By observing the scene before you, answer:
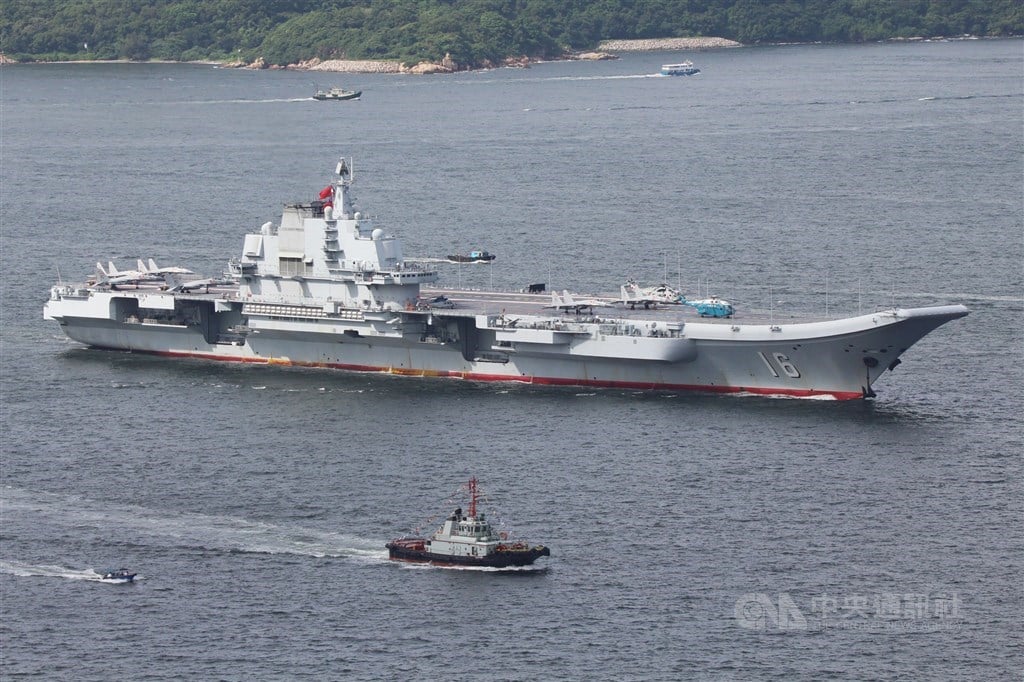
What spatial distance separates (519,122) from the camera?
155750 mm

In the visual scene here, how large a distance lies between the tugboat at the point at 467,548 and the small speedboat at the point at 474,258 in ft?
130

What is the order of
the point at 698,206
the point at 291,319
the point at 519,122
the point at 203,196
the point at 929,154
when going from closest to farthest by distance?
1. the point at 291,319
2. the point at 698,206
3. the point at 203,196
4. the point at 929,154
5. the point at 519,122

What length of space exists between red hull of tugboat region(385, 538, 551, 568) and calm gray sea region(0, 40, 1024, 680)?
456 millimetres

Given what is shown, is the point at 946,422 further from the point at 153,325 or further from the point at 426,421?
the point at 153,325

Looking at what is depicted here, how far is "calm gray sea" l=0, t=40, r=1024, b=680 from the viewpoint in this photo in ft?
158

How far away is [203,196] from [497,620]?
234 feet

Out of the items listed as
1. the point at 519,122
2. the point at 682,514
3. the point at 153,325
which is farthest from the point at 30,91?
the point at 682,514

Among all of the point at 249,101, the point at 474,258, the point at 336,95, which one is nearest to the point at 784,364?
the point at 474,258

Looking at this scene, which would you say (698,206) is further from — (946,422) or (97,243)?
(946,422)

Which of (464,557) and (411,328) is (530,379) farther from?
(464,557)

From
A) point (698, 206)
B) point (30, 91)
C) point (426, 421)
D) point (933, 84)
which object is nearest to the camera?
point (426, 421)

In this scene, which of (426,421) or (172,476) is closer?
(172,476)

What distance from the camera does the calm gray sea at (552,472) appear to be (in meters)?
48.1

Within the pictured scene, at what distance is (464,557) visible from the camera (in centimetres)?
5259
